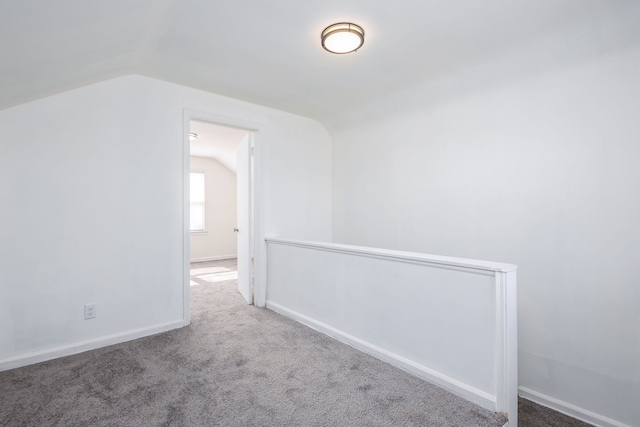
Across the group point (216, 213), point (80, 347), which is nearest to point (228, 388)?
point (80, 347)

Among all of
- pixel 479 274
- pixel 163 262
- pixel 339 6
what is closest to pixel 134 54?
pixel 339 6

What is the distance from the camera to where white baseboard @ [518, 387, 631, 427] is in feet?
6.71

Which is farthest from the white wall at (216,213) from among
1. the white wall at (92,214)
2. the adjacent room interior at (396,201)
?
the white wall at (92,214)

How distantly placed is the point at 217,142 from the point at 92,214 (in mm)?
3298

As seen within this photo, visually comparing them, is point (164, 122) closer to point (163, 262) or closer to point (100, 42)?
point (100, 42)

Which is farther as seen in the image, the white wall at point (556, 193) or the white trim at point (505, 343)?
the white wall at point (556, 193)

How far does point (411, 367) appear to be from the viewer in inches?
81.6

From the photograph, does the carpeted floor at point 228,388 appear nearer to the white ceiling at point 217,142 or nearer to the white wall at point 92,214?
the white wall at point 92,214

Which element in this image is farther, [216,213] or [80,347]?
[216,213]

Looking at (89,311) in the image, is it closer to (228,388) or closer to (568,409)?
(228,388)

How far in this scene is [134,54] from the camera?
2.23 meters

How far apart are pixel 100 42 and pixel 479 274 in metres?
2.53

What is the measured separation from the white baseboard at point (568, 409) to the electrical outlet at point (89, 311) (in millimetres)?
3418

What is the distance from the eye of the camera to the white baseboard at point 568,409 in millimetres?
2046
